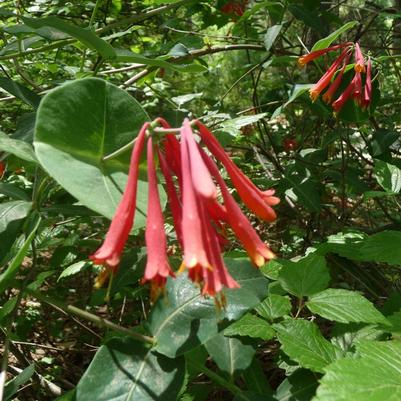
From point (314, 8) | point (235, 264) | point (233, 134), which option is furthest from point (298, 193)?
point (235, 264)

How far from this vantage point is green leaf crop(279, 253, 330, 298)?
1209 millimetres

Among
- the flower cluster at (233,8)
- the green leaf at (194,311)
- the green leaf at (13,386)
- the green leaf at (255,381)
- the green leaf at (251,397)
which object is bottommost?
the green leaf at (255,381)

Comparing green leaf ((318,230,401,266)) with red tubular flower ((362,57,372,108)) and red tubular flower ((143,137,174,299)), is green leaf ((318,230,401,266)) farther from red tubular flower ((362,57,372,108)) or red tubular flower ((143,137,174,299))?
red tubular flower ((143,137,174,299))

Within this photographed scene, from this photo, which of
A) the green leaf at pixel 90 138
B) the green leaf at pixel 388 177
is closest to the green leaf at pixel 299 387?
the green leaf at pixel 90 138

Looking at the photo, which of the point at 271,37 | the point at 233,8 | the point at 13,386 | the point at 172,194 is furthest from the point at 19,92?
the point at 233,8

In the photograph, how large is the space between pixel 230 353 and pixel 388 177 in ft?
3.12

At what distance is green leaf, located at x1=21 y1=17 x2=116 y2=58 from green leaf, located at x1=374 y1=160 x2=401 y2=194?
0.98 metres

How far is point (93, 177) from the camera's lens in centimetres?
89

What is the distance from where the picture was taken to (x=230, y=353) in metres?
1.09

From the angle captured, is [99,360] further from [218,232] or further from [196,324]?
[218,232]

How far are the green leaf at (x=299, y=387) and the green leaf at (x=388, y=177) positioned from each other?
83 cm

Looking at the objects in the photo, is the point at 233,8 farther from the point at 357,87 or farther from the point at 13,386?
the point at 13,386

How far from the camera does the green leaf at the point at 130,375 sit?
2.90 ft

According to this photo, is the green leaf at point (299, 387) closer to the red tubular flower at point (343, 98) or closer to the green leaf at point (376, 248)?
the green leaf at point (376, 248)
